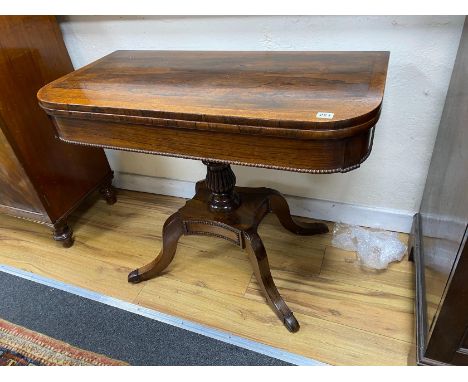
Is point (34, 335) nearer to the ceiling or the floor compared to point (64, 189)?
nearer to the floor

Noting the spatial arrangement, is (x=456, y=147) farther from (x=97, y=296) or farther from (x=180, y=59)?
(x=97, y=296)

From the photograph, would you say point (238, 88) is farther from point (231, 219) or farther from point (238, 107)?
point (231, 219)

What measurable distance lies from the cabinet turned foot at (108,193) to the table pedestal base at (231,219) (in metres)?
0.57

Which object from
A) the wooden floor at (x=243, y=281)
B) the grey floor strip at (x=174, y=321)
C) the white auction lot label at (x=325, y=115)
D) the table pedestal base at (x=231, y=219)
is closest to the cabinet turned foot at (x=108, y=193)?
the wooden floor at (x=243, y=281)

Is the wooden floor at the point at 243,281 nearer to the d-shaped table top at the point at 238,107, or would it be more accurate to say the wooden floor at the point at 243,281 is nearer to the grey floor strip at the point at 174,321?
the grey floor strip at the point at 174,321

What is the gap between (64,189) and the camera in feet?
4.58

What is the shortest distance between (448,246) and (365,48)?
572 mm

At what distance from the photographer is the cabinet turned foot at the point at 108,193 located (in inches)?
64.2

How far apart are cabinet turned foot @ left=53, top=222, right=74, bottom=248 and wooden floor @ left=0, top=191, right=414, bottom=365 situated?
35 mm

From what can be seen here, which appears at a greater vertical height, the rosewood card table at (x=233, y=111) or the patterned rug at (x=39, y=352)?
the rosewood card table at (x=233, y=111)

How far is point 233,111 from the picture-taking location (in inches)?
27.5

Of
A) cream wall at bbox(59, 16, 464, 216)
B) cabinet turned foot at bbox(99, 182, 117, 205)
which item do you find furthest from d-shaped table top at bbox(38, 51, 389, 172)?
cabinet turned foot at bbox(99, 182, 117, 205)
